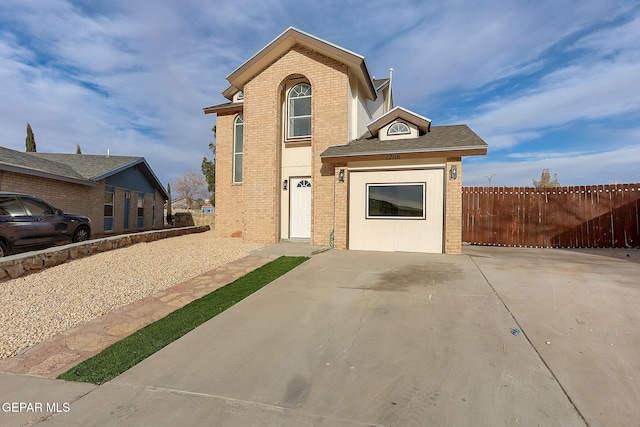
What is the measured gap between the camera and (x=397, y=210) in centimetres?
945

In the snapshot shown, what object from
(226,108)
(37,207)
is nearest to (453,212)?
(226,108)

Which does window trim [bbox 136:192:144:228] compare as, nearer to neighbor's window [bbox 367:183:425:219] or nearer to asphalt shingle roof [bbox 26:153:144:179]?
asphalt shingle roof [bbox 26:153:144:179]

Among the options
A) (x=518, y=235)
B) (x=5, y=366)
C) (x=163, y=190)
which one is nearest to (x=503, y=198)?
(x=518, y=235)

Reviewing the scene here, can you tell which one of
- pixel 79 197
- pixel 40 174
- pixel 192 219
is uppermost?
pixel 40 174

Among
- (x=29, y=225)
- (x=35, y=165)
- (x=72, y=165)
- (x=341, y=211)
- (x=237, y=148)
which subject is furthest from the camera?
(x=72, y=165)

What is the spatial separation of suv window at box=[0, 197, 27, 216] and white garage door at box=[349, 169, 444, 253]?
927 cm

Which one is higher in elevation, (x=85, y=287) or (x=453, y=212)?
(x=453, y=212)

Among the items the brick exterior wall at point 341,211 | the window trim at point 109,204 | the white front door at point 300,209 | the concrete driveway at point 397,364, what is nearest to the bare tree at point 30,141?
the window trim at point 109,204

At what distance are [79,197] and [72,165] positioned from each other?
11.4 ft

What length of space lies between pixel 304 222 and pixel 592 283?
839 centimetres

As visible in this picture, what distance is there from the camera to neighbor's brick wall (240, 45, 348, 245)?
10828 millimetres

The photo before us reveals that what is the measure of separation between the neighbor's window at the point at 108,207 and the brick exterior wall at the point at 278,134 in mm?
10986

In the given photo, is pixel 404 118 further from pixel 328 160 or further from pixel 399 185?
pixel 328 160

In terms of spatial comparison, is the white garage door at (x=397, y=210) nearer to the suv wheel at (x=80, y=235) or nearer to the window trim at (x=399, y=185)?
the window trim at (x=399, y=185)
